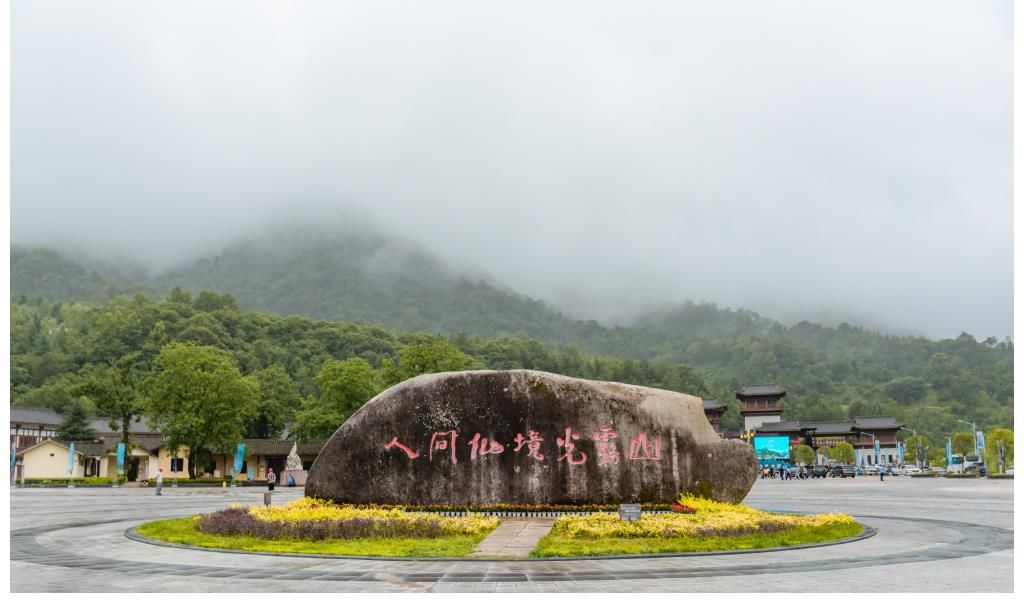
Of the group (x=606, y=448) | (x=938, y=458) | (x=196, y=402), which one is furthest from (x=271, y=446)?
(x=938, y=458)

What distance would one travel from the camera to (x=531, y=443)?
58.8ft

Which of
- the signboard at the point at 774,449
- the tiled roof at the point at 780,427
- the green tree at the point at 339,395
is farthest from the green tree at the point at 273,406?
the tiled roof at the point at 780,427

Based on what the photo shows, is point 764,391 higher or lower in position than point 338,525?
higher

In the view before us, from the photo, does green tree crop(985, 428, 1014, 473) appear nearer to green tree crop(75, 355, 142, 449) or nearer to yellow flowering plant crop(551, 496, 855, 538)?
yellow flowering plant crop(551, 496, 855, 538)

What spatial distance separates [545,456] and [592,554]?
230 inches

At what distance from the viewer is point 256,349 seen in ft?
307

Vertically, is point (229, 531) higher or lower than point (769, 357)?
lower

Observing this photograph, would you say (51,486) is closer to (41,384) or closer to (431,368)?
(431,368)

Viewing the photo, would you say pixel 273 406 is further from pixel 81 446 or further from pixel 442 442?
pixel 442 442

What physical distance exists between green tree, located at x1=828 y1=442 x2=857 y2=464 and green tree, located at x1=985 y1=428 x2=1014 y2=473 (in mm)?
17643

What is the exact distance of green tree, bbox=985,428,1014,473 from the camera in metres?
57.3

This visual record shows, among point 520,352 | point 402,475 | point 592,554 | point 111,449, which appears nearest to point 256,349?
point 111,449

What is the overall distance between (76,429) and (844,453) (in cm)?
7200

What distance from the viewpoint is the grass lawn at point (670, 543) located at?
1227 cm
